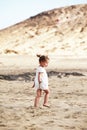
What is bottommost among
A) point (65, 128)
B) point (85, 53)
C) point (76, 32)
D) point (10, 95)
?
point (65, 128)

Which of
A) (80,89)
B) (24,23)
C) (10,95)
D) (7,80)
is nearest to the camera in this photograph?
(10,95)

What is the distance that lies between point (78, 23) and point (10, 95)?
50.0m

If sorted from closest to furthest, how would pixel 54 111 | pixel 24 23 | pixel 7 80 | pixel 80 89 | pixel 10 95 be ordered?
pixel 54 111
pixel 10 95
pixel 80 89
pixel 7 80
pixel 24 23

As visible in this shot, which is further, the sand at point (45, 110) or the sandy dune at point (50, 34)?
the sandy dune at point (50, 34)

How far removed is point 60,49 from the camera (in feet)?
162

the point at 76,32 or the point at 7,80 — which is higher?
the point at 76,32

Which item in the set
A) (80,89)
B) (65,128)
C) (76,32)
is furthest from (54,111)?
(76,32)

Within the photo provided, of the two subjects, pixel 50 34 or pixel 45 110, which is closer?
pixel 45 110

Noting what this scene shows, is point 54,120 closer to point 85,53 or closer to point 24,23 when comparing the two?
point 85,53

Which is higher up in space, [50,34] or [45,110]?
[50,34]

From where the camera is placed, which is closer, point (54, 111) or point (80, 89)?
point (54, 111)

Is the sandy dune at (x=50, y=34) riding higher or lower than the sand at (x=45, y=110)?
higher

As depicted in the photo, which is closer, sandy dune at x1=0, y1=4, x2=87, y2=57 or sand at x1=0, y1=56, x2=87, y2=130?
sand at x1=0, y1=56, x2=87, y2=130

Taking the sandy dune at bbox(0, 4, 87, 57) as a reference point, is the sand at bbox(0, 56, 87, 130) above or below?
below
